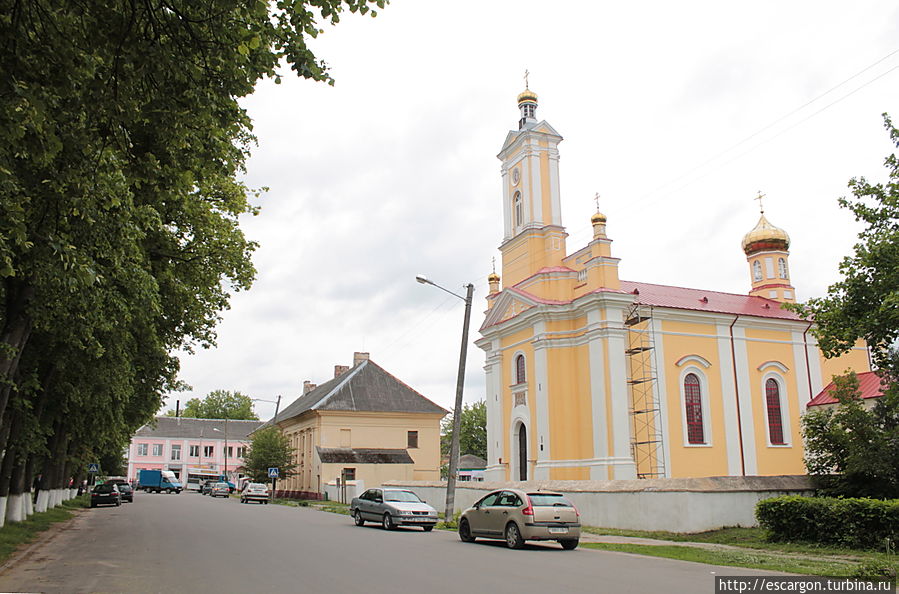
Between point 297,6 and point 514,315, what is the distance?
97.8ft

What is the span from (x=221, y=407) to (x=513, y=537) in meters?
108

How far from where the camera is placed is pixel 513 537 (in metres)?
16.9

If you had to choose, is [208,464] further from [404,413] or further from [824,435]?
[824,435]

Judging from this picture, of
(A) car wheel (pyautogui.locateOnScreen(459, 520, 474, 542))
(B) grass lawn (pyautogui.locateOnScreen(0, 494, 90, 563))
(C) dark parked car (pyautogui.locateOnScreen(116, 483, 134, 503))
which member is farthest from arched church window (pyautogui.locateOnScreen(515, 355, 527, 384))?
(C) dark parked car (pyautogui.locateOnScreen(116, 483, 134, 503))

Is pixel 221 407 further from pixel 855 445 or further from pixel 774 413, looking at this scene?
pixel 855 445

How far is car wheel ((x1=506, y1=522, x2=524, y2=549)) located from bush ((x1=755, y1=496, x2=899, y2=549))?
587 centimetres

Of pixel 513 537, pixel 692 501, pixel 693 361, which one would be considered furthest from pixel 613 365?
pixel 513 537

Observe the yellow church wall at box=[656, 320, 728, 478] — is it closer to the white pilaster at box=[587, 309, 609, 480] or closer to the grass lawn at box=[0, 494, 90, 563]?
the white pilaster at box=[587, 309, 609, 480]

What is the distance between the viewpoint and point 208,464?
96.5 metres

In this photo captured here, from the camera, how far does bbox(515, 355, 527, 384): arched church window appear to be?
37559 millimetres

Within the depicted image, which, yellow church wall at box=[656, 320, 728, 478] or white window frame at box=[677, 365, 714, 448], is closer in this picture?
yellow church wall at box=[656, 320, 728, 478]

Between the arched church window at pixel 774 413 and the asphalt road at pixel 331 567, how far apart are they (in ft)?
74.1

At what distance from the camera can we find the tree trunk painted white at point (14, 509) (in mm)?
23172

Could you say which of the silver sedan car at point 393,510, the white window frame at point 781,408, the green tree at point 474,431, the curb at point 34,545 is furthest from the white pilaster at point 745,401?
the green tree at point 474,431
